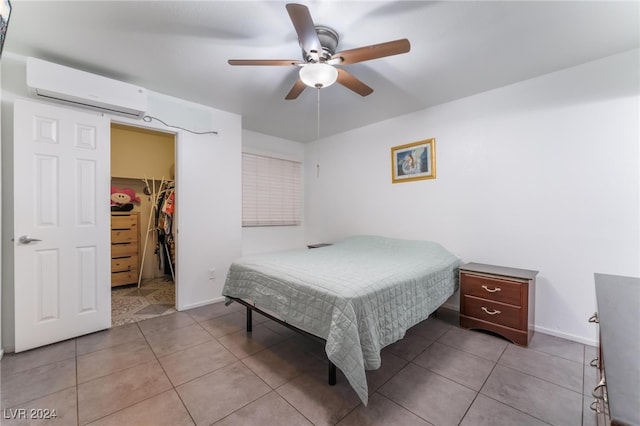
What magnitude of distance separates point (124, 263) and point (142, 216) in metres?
0.86

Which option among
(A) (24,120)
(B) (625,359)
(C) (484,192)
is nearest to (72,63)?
(A) (24,120)

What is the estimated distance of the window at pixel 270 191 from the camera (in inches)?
160

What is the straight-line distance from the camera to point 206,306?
10.5 ft

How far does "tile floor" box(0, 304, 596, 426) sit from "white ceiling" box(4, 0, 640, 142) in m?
2.47

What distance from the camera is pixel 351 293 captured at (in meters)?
1.60

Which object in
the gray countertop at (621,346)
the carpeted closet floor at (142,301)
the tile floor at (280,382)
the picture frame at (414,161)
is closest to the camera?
the gray countertop at (621,346)

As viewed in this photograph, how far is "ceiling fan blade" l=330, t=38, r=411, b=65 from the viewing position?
5.09 feet

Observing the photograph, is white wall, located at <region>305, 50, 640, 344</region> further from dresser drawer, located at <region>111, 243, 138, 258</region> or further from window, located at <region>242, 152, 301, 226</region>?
dresser drawer, located at <region>111, 243, 138, 258</region>

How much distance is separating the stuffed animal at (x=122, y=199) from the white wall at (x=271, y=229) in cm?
195

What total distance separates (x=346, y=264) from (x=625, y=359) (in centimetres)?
175

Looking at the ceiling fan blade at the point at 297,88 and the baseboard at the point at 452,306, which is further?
the baseboard at the point at 452,306

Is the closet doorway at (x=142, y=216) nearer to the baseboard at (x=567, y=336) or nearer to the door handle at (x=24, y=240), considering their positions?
the door handle at (x=24, y=240)

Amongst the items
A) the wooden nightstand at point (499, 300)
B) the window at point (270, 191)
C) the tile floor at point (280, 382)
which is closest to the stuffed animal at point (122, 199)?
the window at point (270, 191)

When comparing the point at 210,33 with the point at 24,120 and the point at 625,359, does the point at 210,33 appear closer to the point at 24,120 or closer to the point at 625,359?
the point at 24,120
